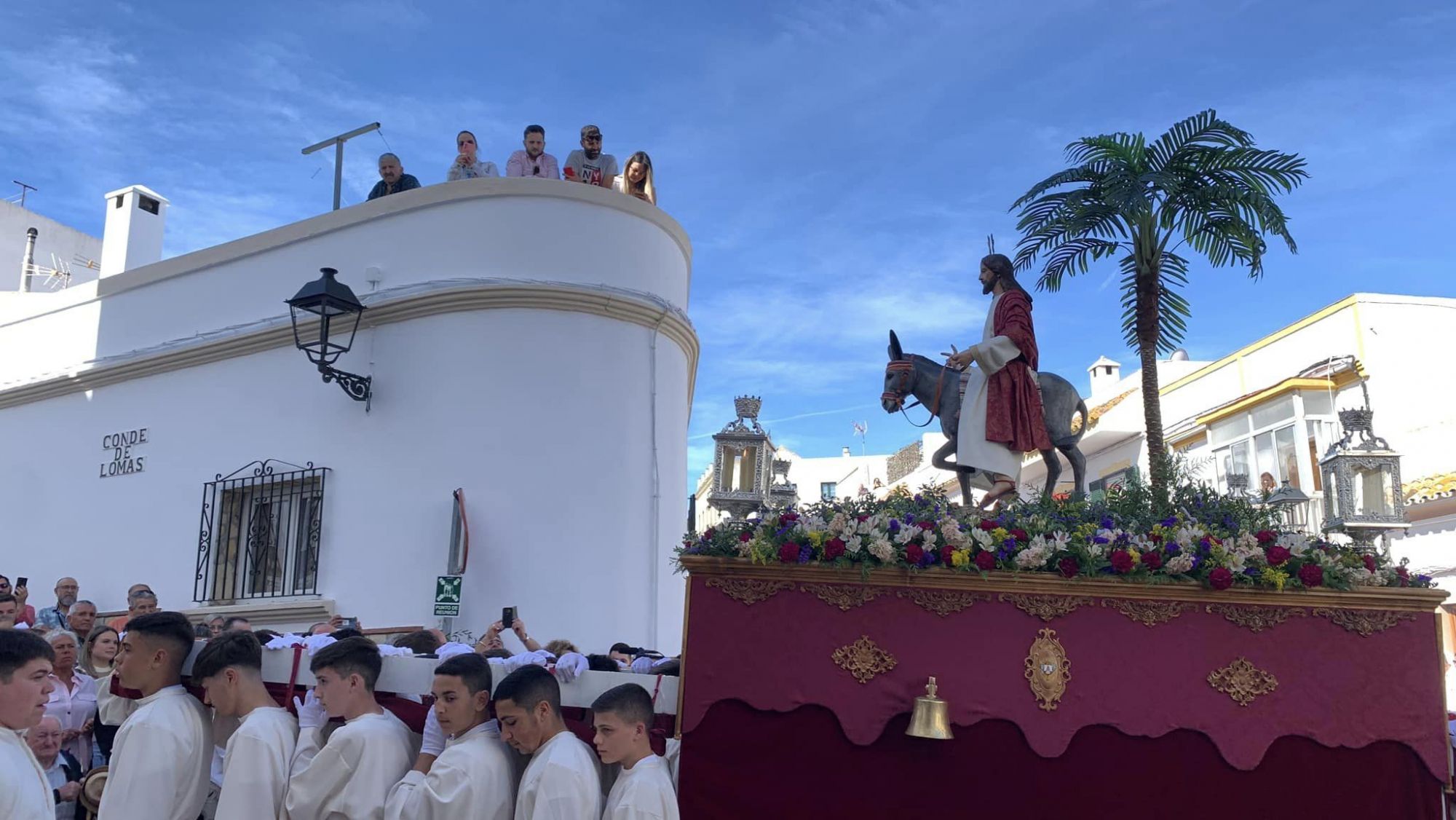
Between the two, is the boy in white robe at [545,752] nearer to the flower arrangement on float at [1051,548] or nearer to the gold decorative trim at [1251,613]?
the flower arrangement on float at [1051,548]

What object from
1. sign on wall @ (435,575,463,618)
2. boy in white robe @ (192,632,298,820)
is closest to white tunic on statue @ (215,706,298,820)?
boy in white robe @ (192,632,298,820)

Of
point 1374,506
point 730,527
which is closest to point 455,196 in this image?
point 730,527

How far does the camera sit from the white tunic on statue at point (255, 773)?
474 centimetres

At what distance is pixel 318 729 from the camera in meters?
5.18

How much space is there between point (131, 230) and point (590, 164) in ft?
21.5

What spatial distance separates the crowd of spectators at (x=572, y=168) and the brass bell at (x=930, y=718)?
717cm

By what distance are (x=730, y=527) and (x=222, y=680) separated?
7.72 feet

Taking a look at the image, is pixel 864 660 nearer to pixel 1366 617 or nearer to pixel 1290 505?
pixel 1366 617

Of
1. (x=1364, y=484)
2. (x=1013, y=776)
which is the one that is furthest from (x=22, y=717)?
(x=1364, y=484)

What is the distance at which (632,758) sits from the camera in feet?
15.7

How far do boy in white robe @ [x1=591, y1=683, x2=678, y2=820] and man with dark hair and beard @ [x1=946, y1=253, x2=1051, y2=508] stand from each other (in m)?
2.52

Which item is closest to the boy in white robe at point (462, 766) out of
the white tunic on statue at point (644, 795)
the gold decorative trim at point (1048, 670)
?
the white tunic on statue at point (644, 795)

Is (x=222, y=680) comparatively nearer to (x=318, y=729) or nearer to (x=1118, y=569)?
(x=318, y=729)

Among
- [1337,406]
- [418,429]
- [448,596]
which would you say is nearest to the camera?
[448,596]
